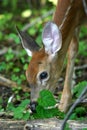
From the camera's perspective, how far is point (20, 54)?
868cm

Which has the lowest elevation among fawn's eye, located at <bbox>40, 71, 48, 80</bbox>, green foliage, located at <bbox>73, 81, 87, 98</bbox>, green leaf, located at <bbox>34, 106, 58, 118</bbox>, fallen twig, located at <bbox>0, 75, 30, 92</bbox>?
green leaf, located at <bbox>34, 106, 58, 118</bbox>

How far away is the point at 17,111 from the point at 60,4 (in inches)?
85.0

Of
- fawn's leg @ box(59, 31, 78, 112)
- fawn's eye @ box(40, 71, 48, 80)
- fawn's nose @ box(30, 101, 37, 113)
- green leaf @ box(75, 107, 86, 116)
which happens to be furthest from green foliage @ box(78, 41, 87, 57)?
fawn's nose @ box(30, 101, 37, 113)

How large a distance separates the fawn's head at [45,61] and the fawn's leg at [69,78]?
22 cm

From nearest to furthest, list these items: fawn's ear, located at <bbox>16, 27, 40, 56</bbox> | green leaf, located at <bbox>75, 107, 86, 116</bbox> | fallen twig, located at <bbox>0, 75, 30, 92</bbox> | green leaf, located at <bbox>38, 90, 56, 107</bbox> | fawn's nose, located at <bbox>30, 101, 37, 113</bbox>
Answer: green leaf, located at <bbox>38, 90, 56, 107</bbox>, fawn's nose, located at <bbox>30, 101, 37, 113</bbox>, green leaf, located at <bbox>75, 107, 86, 116</bbox>, fawn's ear, located at <bbox>16, 27, 40, 56</bbox>, fallen twig, located at <bbox>0, 75, 30, 92</bbox>

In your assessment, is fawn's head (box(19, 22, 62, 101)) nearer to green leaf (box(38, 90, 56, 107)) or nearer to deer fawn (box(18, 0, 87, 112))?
deer fawn (box(18, 0, 87, 112))

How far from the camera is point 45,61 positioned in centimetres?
663

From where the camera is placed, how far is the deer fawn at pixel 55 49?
6414 millimetres

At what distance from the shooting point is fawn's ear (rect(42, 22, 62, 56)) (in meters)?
6.38

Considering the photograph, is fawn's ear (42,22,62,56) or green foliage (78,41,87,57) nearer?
fawn's ear (42,22,62,56)

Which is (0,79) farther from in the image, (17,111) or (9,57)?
(17,111)

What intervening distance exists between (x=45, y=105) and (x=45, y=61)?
57.1 inches

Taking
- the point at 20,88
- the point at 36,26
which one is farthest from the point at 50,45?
the point at 36,26

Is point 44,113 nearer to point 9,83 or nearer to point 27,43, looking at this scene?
point 27,43
